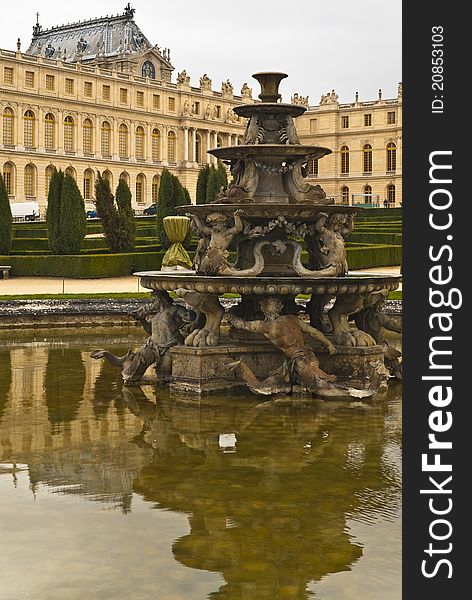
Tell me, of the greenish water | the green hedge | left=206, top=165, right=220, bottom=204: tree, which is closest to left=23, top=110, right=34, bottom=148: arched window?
left=206, top=165, right=220, bottom=204: tree

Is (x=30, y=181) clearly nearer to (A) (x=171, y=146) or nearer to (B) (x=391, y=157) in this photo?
(A) (x=171, y=146)

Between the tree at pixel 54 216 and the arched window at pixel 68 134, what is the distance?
34804mm

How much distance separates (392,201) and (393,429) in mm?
69677

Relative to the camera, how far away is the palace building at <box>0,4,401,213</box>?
6088cm

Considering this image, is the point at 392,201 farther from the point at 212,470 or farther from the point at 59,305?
the point at 212,470

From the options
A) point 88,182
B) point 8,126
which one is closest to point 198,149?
point 88,182

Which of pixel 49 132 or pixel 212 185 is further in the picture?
pixel 49 132

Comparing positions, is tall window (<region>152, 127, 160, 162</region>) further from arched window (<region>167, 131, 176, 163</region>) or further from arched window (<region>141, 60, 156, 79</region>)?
arched window (<region>141, 60, 156, 79</region>)

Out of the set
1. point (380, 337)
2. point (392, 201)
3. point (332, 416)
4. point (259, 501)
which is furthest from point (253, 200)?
point (392, 201)

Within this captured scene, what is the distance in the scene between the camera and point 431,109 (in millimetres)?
4227

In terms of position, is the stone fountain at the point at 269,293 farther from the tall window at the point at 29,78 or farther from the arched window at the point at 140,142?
the arched window at the point at 140,142

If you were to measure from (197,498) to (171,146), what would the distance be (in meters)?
66.8

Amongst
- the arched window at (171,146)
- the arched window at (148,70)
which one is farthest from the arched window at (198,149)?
the arched window at (148,70)

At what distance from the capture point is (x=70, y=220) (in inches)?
1142
